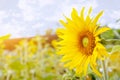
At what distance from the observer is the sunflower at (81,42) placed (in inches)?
29.9

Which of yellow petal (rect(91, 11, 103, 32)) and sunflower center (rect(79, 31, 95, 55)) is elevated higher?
yellow petal (rect(91, 11, 103, 32))

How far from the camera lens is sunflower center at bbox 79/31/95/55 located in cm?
81

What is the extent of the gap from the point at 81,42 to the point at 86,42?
20 mm

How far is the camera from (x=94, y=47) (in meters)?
0.80

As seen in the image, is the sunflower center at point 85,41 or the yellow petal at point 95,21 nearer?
the yellow petal at point 95,21

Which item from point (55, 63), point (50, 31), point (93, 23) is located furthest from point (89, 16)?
point (50, 31)

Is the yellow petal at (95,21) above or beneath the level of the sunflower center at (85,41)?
above

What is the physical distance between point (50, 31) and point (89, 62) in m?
2.61

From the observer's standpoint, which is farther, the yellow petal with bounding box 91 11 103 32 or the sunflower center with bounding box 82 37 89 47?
the sunflower center with bounding box 82 37 89 47

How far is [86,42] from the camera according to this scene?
864 millimetres

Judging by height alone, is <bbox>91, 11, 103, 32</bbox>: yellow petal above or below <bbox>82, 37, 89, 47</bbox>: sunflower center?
above

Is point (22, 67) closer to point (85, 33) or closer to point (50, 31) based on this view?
point (85, 33)

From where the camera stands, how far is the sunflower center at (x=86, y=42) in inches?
32.1

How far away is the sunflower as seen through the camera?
759 millimetres
